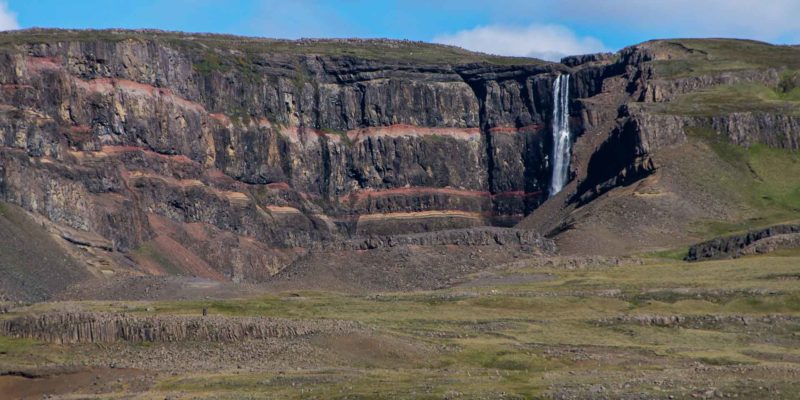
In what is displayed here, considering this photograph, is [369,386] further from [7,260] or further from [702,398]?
[7,260]

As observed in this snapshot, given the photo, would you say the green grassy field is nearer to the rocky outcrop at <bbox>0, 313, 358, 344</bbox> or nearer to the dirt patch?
the dirt patch

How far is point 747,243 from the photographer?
196000 millimetres

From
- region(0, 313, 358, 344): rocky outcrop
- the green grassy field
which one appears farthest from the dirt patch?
region(0, 313, 358, 344): rocky outcrop

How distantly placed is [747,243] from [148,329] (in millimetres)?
89814

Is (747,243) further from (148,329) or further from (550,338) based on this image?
(148,329)

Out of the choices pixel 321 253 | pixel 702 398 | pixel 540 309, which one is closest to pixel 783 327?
pixel 540 309

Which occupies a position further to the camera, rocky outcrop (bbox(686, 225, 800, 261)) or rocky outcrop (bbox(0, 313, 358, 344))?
rocky outcrop (bbox(686, 225, 800, 261))

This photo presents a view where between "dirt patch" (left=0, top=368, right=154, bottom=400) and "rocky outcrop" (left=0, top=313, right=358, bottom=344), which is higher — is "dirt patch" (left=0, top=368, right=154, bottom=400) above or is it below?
below

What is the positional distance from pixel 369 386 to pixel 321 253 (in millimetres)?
90281

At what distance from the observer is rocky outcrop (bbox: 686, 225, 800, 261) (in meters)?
192

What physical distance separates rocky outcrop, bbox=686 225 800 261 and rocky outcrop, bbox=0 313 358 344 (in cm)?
7473

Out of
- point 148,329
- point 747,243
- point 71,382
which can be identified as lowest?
point 71,382

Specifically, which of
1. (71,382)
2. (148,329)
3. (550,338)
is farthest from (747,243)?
(71,382)

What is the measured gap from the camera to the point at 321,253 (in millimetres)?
198875
